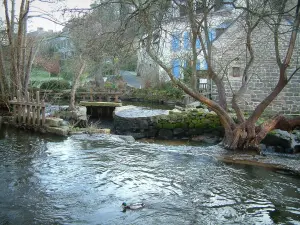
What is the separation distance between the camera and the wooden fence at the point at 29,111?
12.3 meters

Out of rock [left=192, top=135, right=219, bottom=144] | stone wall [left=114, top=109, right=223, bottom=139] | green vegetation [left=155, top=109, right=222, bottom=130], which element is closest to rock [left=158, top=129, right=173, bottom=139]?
stone wall [left=114, top=109, right=223, bottom=139]

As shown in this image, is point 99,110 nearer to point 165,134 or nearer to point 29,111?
point 165,134

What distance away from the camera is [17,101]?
12781 millimetres

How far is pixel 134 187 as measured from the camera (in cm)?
693

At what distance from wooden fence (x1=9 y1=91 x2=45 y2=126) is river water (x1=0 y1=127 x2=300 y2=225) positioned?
1960mm

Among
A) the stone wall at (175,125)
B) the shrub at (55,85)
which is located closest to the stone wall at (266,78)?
the stone wall at (175,125)

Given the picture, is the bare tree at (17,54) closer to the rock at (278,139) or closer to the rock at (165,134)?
the rock at (165,134)

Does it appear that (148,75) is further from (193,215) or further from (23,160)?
(193,215)

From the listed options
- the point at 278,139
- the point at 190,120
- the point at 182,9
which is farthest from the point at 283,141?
the point at 182,9

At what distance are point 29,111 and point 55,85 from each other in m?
16.3

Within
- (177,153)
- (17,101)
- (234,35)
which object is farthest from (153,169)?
(234,35)

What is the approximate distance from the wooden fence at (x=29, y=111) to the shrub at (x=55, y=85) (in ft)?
47.8

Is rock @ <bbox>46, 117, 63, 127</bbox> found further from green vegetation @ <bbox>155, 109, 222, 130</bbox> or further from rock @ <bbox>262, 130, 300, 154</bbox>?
rock @ <bbox>262, 130, 300, 154</bbox>

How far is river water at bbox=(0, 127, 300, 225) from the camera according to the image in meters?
5.58
